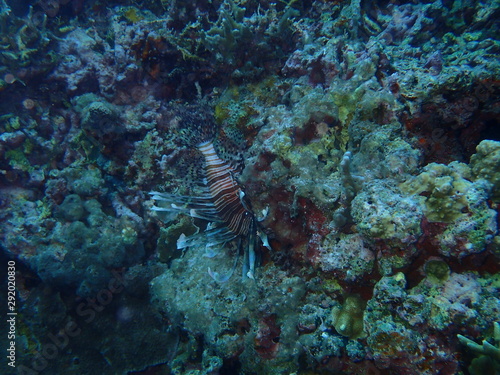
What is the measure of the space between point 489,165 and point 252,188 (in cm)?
174

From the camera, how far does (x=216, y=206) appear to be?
3037mm

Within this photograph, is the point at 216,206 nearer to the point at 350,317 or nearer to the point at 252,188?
the point at 252,188

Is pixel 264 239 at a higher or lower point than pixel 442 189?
lower

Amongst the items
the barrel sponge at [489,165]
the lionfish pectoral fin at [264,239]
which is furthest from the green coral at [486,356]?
the lionfish pectoral fin at [264,239]

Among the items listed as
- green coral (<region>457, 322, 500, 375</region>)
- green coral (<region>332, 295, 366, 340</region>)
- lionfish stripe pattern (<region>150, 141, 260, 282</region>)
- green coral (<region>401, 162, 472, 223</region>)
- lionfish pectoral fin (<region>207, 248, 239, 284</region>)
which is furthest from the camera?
lionfish stripe pattern (<region>150, 141, 260, 282</region>)

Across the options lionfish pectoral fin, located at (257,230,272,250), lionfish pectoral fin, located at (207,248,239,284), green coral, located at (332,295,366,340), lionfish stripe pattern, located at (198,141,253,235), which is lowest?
green coral, located at (332,295,366,340)

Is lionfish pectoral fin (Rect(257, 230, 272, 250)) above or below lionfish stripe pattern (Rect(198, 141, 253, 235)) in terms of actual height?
below

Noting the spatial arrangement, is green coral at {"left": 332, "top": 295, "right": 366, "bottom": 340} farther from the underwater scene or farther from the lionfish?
the lionfish

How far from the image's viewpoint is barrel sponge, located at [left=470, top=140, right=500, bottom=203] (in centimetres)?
177

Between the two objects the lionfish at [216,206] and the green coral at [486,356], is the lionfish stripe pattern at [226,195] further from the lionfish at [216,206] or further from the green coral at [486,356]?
the green coral at [486,356]

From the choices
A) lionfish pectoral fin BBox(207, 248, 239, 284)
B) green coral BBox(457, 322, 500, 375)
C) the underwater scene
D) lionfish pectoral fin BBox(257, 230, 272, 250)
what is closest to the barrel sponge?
the underwater scene

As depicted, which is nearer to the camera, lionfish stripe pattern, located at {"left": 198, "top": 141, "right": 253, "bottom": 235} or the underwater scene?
the underwater scene

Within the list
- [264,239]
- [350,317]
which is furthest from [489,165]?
[264,239]

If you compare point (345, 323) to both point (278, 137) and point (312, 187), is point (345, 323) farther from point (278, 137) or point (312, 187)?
point (278, 137)
